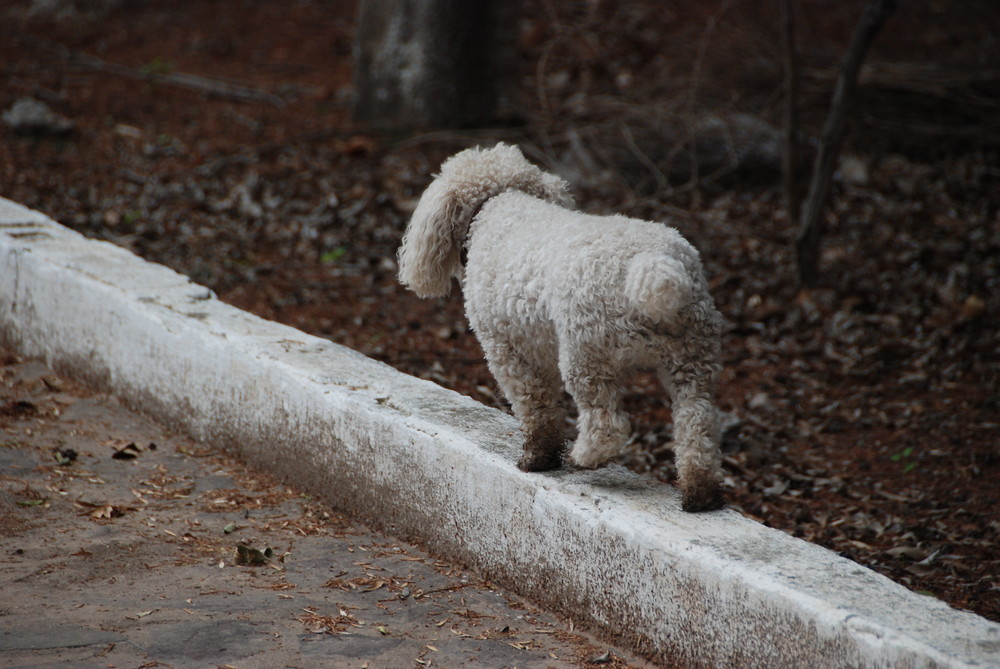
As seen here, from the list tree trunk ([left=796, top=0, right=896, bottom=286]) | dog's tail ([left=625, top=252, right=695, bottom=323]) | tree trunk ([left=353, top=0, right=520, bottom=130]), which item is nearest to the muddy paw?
dog's tail ([left=625, top=252, right=695, bottom=323])

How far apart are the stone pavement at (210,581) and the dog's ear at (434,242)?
3.46 feet

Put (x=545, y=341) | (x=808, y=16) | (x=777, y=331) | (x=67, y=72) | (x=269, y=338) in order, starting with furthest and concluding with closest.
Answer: (x=808, y=16), (x=67, y=72), (x=777, y=331), (x=269, y=338), (x=545, y=341)

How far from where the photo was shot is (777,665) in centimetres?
276

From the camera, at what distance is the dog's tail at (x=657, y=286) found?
2.88 meters

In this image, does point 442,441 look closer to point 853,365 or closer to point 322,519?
point 322,519

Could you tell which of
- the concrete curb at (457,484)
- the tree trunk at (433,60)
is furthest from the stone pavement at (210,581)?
the tree trunk at (433,60)

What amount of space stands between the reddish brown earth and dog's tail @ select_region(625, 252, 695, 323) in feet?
6.04

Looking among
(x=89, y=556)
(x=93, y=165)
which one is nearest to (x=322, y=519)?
(x=89, y=556)

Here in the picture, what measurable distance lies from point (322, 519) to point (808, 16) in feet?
33.7

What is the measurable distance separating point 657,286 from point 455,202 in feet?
3.76

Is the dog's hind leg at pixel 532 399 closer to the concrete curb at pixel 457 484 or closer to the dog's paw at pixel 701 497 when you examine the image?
the concrete curb at pixel 457 484

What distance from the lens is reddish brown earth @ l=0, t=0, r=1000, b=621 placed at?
200 inches

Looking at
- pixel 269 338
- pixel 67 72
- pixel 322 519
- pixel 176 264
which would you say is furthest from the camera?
pixel 67 72

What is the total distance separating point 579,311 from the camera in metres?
3.12
